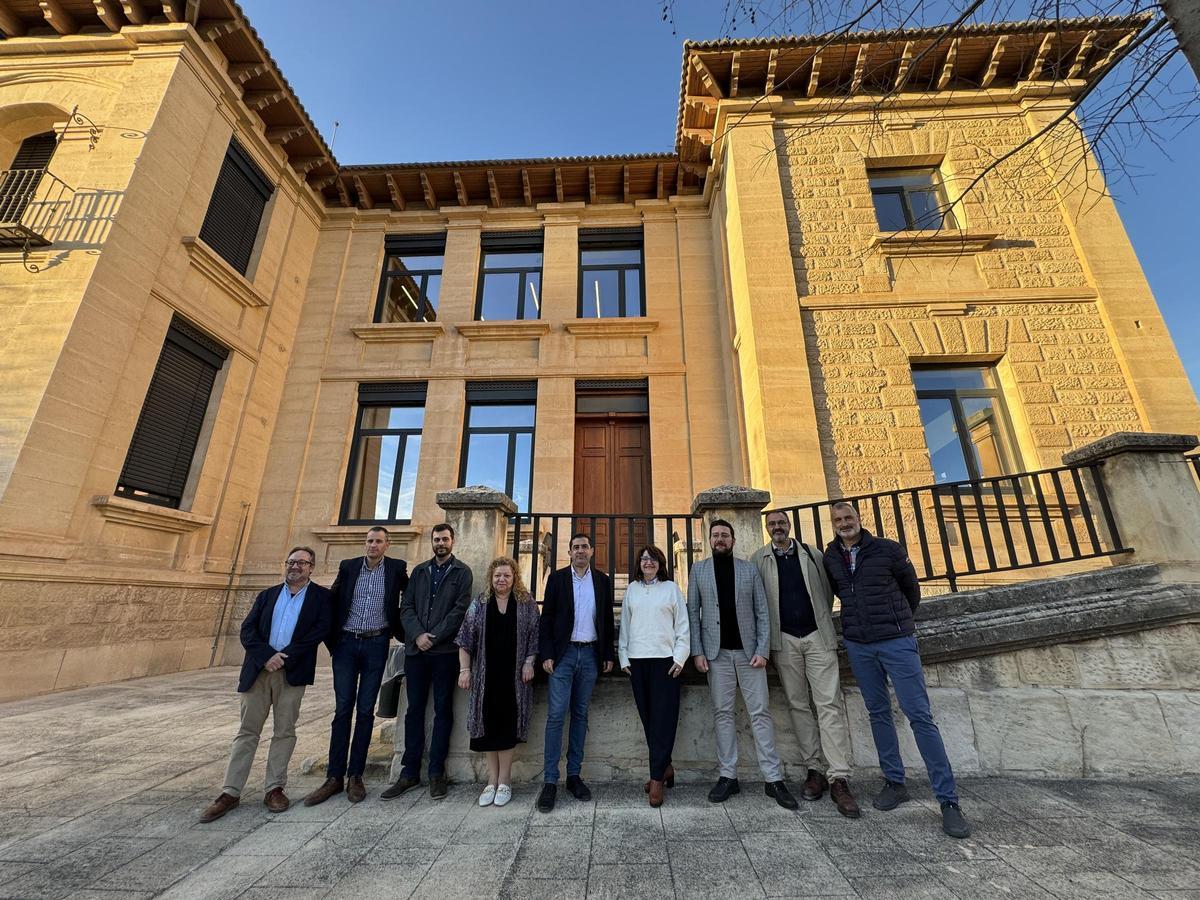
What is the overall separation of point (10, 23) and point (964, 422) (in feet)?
59.0

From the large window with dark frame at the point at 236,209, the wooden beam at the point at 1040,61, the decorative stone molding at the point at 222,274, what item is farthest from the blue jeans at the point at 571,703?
the wooden beam at the point at 1040,61

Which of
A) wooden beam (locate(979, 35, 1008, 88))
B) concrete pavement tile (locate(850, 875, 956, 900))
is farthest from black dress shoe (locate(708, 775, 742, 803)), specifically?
wooden beam (locate(979, 35, 1008, 88))

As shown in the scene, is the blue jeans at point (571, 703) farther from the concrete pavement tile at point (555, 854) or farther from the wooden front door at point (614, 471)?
the wooden front door at point (614, 471)

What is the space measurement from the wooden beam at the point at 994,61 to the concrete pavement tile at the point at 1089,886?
38.8 ft

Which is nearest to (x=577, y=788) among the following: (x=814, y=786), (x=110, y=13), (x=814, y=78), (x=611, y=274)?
(x=814, y=786)

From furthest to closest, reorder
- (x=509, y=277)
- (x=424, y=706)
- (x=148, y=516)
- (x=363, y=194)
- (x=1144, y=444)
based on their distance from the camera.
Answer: (x=363, y=194), (x=509, y=277), (x=148, y=516), (x=1144, y=444), (x=424, y=706)

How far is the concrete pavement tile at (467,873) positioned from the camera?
7.59 ft

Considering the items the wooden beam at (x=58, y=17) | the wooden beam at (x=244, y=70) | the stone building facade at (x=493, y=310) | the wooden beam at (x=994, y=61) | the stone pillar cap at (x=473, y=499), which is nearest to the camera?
the stone pillar cap at (x=473, y=499)

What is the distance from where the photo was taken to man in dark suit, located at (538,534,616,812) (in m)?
3.45

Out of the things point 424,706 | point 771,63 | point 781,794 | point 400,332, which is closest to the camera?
A: point 781,794

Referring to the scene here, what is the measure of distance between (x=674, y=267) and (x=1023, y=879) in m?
10.7

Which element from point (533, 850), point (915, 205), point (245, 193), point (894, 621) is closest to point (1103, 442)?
point (894, 621)

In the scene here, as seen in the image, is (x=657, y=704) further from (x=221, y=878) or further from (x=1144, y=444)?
(x=1144, y=444)

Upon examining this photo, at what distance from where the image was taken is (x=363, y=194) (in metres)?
11.8
